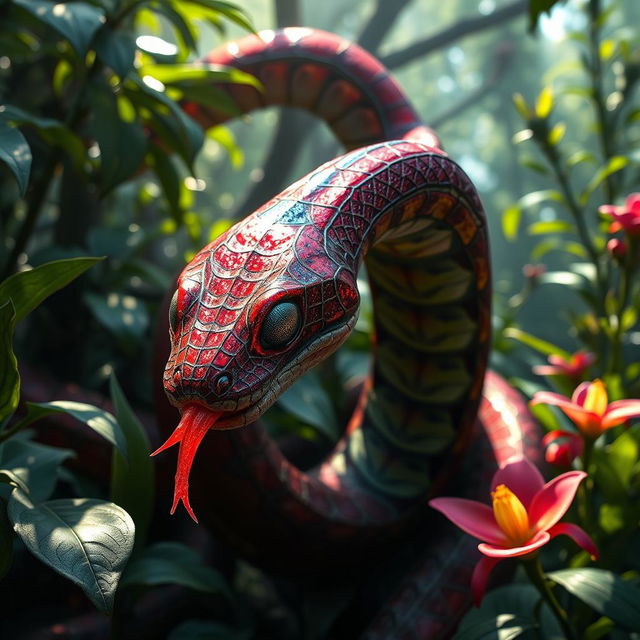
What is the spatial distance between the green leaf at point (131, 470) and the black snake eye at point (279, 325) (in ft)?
0.88

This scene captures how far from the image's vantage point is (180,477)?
503mm

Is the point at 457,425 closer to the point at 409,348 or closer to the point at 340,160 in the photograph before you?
the point at 409,348

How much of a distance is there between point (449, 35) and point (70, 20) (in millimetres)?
1839

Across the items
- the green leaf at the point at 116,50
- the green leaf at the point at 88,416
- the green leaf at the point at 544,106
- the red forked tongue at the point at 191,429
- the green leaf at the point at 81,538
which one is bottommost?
the green leaf at the point at 81,538

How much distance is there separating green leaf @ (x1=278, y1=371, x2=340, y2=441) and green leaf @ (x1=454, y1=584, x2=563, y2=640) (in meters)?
0.38

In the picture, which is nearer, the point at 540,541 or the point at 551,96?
the point at 540,541

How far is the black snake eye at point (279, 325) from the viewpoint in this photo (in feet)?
1.64

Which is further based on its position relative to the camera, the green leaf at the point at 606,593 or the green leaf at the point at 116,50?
the green leaf at the point at 116,50

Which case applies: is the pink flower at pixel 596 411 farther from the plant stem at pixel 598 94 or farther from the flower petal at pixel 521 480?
the plant stem at pixel 598 94

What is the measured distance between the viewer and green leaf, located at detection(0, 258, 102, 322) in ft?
1.99

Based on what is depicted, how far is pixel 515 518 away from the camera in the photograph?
0.56 metres

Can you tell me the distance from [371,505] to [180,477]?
17.7 inches

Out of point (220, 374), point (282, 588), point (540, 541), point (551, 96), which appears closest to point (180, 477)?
point (220, 374)

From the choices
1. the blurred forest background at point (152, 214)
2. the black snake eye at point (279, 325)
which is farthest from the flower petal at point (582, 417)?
the blurred forest background at point (152, 214)
